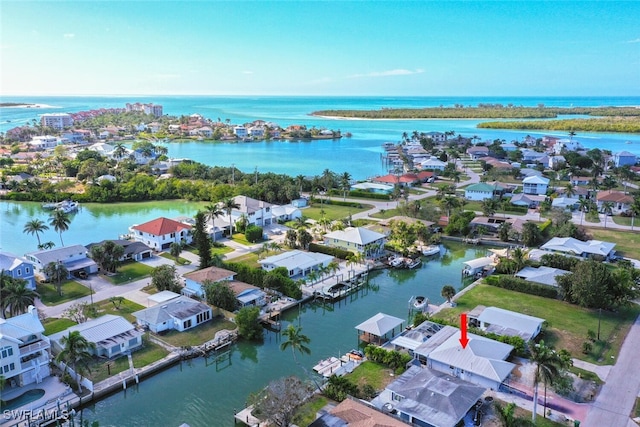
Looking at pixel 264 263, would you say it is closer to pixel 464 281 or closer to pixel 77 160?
pixel 464 281

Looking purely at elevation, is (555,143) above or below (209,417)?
above

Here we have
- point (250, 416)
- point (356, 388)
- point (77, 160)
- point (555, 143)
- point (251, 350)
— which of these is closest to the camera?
point (250, 416)

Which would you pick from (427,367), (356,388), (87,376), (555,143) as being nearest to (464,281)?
(427,367)

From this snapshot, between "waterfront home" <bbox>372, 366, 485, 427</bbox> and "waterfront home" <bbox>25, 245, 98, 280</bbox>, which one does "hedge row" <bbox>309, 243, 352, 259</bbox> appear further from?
"waterfront home" <bbox>372, 366, 485, 427</bbox>

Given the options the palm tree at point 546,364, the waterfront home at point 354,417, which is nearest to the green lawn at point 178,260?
the waterfront home at point 354,417

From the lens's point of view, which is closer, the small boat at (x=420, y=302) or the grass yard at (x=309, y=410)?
the grass yard at (x=309, y=410)

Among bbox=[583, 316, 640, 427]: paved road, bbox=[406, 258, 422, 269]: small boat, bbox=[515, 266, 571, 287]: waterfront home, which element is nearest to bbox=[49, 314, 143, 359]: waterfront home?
bbox=[583, 316, 640, 427]: paved road

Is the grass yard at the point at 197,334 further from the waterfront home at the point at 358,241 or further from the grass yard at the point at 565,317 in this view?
the waterfront home at the point at 358,241
